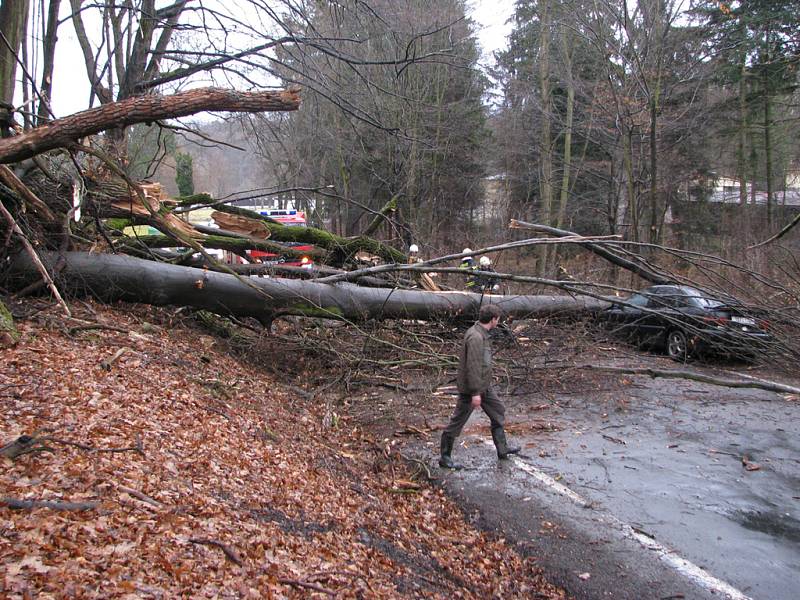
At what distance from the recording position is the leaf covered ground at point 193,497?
3029 mm

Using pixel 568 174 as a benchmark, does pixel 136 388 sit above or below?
below

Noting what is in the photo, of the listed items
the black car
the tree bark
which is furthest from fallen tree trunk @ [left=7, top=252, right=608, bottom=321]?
the black car

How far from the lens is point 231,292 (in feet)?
27.7

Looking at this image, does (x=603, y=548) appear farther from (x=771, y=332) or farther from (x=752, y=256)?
(x=752, y=256)

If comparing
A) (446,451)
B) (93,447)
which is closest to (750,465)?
(446,451)

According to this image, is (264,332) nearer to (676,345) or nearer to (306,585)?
(306,585)

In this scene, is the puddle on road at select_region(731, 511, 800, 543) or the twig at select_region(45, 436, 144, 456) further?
the puddle on road at select_region(731, 511, 800, 543)

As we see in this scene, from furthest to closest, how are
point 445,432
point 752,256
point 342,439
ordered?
point 752,256
point 342,439
point 445,432

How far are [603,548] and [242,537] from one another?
258cm

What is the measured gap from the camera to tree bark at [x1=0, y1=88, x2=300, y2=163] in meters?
5.42

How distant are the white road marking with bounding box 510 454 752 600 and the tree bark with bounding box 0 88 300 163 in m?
4.15

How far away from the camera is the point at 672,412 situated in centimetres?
Result: 781

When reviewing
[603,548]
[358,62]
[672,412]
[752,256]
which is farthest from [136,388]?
[752,256]

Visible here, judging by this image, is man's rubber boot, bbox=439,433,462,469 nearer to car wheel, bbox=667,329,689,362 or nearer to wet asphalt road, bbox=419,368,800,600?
wet asphalt road, bbox=419,368,800,600
